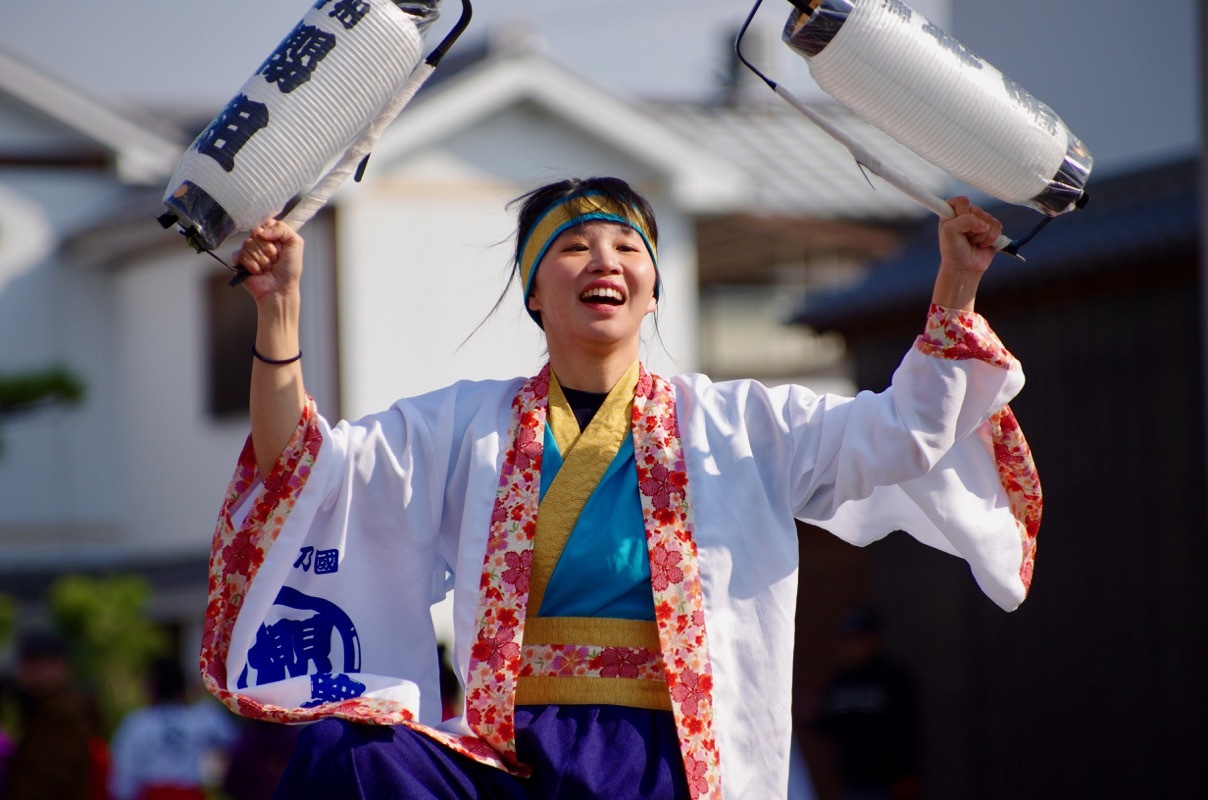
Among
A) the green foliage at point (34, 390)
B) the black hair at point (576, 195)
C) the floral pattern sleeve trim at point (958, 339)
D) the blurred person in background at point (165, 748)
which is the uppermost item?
the green foliage at point (34, 390)

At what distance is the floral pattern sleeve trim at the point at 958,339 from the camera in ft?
9.67

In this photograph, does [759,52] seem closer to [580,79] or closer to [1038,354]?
[580,79]

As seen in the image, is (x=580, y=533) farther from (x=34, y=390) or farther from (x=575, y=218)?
(x=34, y=390)

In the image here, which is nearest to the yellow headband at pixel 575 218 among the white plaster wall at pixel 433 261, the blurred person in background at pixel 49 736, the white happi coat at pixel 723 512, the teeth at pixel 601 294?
A: the teeth at pixel 601 294

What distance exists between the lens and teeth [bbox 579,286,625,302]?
10.3ft

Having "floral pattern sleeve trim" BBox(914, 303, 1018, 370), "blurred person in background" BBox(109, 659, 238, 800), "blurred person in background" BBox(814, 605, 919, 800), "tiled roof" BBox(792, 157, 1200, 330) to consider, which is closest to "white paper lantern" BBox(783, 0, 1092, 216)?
"floral pattern sleeve trim" BBox(914, 303, 1018, 370)

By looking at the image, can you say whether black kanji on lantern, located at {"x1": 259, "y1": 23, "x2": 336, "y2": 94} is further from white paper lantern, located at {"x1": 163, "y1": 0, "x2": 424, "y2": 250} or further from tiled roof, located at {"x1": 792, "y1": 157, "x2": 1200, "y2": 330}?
tiled roof, located at {"x1": 792, "y1": 157, "x2": 1200, "y2": 330}

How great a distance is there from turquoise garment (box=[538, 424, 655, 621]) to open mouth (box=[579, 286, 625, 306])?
399 millimetres

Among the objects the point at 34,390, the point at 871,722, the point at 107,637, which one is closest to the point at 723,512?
the point at 871,722

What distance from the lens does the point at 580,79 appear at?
508 inches

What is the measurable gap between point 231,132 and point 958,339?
4.48 feet

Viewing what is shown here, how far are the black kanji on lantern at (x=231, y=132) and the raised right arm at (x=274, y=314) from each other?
0.14 meters

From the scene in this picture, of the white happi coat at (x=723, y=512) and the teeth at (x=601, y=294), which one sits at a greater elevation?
the teeth at (x=601, y=294)

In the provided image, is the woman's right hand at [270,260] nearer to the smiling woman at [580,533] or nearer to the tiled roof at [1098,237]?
the smiling woman at [580,533]
